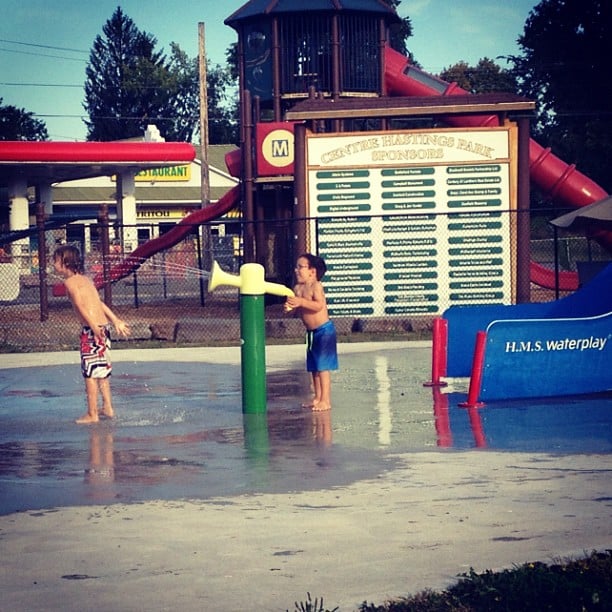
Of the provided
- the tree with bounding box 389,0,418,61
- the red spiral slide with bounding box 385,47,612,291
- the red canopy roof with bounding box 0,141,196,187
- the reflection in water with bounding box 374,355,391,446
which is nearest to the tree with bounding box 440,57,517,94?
the tree with bounding box 389,0,418,61

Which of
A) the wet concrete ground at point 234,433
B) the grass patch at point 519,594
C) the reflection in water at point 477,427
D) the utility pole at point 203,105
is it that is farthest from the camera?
the utility pole at point 203,105

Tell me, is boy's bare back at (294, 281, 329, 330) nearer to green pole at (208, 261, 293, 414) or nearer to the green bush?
green pole at (208, 261, 293, 414)

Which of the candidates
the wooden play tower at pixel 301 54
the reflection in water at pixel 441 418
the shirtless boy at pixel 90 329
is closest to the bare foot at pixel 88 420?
the shirtless boy at pixel 90 329

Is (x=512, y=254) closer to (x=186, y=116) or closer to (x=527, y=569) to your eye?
(x=527, y=569)

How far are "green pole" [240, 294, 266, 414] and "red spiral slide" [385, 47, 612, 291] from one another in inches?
647

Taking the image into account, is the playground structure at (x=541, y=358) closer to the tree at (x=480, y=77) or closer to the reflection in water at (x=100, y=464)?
the reflection in water at (x=100, y=464)

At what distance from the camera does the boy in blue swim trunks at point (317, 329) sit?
12445 millimetres

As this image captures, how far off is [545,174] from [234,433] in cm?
2042

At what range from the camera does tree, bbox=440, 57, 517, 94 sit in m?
83.4

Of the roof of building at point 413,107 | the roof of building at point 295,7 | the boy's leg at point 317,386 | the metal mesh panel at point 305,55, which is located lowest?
the boy's leg at point 317,386

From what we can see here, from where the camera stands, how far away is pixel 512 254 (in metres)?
23.2

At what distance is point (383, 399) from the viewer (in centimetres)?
1330

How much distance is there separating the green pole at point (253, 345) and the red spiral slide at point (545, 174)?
16.4 metres

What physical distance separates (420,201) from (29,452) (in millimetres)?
14039
